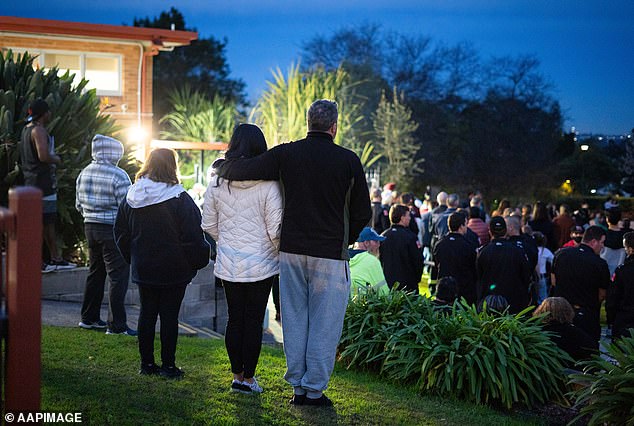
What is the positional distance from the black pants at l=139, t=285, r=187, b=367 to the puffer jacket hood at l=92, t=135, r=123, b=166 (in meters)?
1.99

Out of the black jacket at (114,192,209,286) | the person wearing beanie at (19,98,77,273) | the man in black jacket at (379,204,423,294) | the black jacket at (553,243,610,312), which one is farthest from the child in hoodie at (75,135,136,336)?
the black jacket at (553,243,610,312)

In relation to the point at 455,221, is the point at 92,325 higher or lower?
lower

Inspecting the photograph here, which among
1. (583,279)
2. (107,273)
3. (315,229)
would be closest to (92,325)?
(107,273)

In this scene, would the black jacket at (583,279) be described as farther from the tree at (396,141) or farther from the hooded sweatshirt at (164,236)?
the tree at (396,141)

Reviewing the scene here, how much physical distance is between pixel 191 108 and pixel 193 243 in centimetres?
3362

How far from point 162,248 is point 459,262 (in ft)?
15.0

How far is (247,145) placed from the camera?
212 inches

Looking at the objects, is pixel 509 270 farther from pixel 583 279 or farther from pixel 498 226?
pixel 583 279

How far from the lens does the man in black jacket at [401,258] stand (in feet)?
30.0

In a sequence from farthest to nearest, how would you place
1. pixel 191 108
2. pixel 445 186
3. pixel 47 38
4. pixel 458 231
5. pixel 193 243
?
pixel 445 186
pixel 191 108
pixel 47 38
pixel 458 231
pixel 193 243

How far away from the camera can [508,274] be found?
881 cm

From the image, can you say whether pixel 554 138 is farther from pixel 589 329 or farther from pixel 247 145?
pixel 247 145

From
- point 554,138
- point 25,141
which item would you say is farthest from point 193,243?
point 554,138

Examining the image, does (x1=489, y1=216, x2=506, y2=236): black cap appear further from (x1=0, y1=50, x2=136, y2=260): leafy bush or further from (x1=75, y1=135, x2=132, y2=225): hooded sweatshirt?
(x1=0, y1=50, x2=136, y2=260): leafy bush
